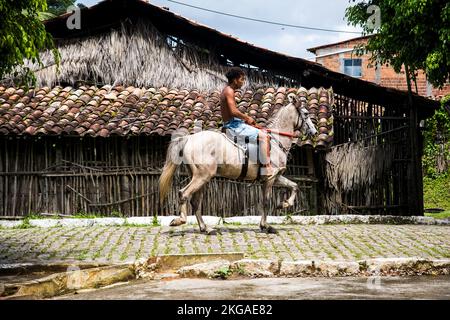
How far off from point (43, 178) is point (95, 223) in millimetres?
2268

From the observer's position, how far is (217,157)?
12367mm

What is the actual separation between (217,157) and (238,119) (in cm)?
78

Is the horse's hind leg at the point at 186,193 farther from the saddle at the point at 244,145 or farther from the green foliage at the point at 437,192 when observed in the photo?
the green foliage at the point at 437,192

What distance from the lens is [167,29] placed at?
1984 centimetres

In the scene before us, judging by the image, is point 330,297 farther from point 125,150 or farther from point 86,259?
point 125,150

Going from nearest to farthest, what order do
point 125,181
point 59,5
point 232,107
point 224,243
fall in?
point 224,243, point 232,107, point 125,181, point 59,5

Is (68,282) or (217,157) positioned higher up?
(217,157)

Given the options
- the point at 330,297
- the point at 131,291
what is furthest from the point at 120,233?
the point at 330,297

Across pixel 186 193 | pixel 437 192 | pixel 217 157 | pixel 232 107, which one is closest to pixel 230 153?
pixel 217 157

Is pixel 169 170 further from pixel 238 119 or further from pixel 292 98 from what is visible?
pixel 292 98

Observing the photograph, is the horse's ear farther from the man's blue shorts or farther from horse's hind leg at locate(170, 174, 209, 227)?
horse's hind leg at locate(170, 174, 209, 227)

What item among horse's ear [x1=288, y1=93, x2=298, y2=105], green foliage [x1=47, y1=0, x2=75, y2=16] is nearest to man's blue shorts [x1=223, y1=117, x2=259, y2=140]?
horse's ear [x1=288, y1=93, x2=298, y2=105]

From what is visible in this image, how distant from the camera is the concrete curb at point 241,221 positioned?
51.2 feet

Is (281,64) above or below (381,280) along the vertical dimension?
above
